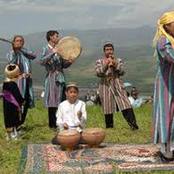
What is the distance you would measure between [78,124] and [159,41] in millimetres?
2165


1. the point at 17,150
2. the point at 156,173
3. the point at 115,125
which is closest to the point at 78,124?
the point at 17,150

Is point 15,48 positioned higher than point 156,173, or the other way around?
point 15,48

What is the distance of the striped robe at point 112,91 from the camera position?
9281 millimetres

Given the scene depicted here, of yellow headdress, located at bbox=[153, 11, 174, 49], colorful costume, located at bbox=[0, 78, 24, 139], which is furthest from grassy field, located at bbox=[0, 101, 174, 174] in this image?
yellow headdress, located at bbox=[153, 11, 174, 49]

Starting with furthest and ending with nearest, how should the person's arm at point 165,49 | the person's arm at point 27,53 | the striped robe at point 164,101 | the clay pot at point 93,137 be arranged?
the person's arm at point 27,53 → the clay pot at point 93,137 → the striped robe at point 164,101 → the person's arm at point 165,49

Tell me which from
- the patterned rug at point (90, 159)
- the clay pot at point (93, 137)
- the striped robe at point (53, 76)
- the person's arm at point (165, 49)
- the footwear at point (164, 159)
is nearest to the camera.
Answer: the person's arm at point (165, 49)

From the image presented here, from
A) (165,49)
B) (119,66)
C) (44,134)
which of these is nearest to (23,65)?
(44,134)

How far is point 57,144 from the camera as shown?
300 inches

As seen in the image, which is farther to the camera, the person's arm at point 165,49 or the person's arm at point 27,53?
the person's arm at point 27,53

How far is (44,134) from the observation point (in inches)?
362

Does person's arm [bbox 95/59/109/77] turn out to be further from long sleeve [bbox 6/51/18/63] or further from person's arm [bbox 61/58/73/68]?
long sleeve [bbox 6/51/18/63]

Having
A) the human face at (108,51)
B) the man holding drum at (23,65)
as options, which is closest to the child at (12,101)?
the man holding drum at (23,65)

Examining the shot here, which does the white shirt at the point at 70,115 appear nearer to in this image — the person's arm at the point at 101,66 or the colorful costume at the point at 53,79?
the person's arm at the point at 101,66

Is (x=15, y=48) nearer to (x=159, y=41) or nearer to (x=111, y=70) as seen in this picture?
(x=111, y=70)
